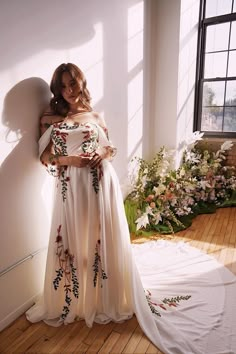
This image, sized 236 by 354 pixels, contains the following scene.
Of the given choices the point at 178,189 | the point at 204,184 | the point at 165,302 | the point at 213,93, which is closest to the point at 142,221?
the point at 178,189

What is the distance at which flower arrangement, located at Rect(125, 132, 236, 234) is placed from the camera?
2854 mm

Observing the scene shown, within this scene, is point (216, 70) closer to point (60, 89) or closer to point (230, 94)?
point (230, 94)

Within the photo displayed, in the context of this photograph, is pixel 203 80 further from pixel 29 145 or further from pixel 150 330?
pixel 150 330

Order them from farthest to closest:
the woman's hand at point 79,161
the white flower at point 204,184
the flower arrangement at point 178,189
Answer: the white flower at point 204,184, the flower arrangement at point 178,189, the woman's hand at point 79,161

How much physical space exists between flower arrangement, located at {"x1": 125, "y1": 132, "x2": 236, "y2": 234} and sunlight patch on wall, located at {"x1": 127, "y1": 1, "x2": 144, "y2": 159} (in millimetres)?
250

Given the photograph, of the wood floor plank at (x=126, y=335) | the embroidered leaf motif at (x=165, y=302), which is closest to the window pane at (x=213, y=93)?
the embroidered leaf motif at (x=165, y=302)

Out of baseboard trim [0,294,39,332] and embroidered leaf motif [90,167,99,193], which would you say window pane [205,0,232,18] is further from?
baseboard trim [0,294,39,332]

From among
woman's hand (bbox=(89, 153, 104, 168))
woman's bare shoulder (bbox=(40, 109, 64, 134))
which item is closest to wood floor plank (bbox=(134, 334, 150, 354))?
woman's hand (bbox=(89, 153, 104, 168))

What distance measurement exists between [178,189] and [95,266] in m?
1.78

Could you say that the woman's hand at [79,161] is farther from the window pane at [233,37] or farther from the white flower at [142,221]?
the window pane at [233,37]

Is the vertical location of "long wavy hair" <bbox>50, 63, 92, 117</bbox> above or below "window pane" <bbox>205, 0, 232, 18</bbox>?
below

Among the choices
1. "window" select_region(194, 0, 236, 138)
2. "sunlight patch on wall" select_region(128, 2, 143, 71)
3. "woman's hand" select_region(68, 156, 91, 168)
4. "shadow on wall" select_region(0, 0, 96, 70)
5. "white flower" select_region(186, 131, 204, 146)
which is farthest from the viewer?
"window" select_region(194, 0, 236, 138)

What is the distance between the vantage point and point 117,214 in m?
1.66

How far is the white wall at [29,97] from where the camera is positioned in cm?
150
